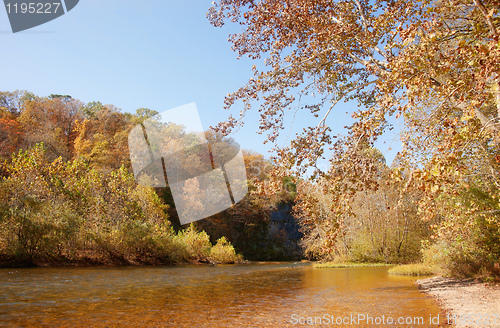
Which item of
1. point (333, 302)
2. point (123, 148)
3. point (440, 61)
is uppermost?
point (123, 148)

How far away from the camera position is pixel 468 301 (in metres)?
7.18

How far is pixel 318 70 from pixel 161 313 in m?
5.76

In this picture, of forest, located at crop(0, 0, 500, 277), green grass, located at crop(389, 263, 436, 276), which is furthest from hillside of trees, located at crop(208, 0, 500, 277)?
green grass, located at crop(389, 263, 436, 276)

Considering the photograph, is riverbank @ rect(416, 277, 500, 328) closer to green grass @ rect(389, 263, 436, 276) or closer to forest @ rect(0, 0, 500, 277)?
forest @ rect(0, 0, 500, 277)

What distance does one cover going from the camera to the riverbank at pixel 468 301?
5.41 metres

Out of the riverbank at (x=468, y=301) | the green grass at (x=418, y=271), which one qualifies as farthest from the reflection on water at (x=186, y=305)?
the green grass at (x=418, y=271)

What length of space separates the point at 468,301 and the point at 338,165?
425 cm

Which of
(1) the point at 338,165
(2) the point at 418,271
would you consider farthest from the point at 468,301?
(2) the point at 418,271

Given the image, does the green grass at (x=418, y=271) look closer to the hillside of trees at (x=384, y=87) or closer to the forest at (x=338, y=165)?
the forest at (x=338, y=165)

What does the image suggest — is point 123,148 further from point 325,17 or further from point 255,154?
point 325,17

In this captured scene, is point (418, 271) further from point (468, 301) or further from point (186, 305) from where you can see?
point (186, 305)

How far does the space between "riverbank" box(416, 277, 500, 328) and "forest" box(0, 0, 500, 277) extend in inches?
43.5

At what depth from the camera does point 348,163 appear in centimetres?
605

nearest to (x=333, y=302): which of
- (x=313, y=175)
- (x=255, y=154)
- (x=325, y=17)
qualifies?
(x=313, y=175)
